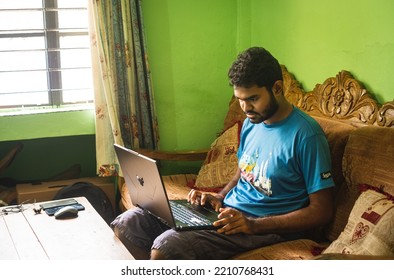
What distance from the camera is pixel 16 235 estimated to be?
6.89ft

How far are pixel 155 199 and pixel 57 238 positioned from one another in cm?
41

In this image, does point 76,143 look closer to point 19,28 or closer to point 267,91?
point 19,28

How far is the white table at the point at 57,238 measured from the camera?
1901 mm

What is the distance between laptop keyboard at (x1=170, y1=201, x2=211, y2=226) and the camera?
2073 mm

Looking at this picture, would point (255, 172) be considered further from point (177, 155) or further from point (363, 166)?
point (177, 155)

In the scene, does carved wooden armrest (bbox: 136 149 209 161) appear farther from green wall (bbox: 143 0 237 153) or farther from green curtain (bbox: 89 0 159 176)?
green wall (bbox: 143 0 237 153)

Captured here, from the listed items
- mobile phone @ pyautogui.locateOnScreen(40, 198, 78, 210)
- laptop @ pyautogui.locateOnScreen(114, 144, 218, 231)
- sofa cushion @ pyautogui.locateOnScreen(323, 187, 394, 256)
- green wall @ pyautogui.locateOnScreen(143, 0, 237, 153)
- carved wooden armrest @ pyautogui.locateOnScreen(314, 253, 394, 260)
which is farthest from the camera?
green wall @ pyautogui.locateOnScreen(143, 0, 237, 153)

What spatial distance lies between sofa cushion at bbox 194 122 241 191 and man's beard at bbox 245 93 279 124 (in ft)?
2.81

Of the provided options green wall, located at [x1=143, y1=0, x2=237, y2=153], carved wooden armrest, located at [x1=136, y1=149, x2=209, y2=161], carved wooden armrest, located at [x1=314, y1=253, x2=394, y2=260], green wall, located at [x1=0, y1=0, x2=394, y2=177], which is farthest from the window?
carved wooden armrest, located at [x1=314, y1=253, x2=394, y2=260]

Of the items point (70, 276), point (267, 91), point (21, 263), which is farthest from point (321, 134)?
point (21, 263)

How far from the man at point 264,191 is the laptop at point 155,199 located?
1.5 inches

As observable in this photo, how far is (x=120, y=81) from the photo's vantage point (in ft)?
11.1

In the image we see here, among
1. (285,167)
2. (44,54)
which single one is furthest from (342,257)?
(44,54)

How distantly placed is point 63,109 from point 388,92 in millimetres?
2101
